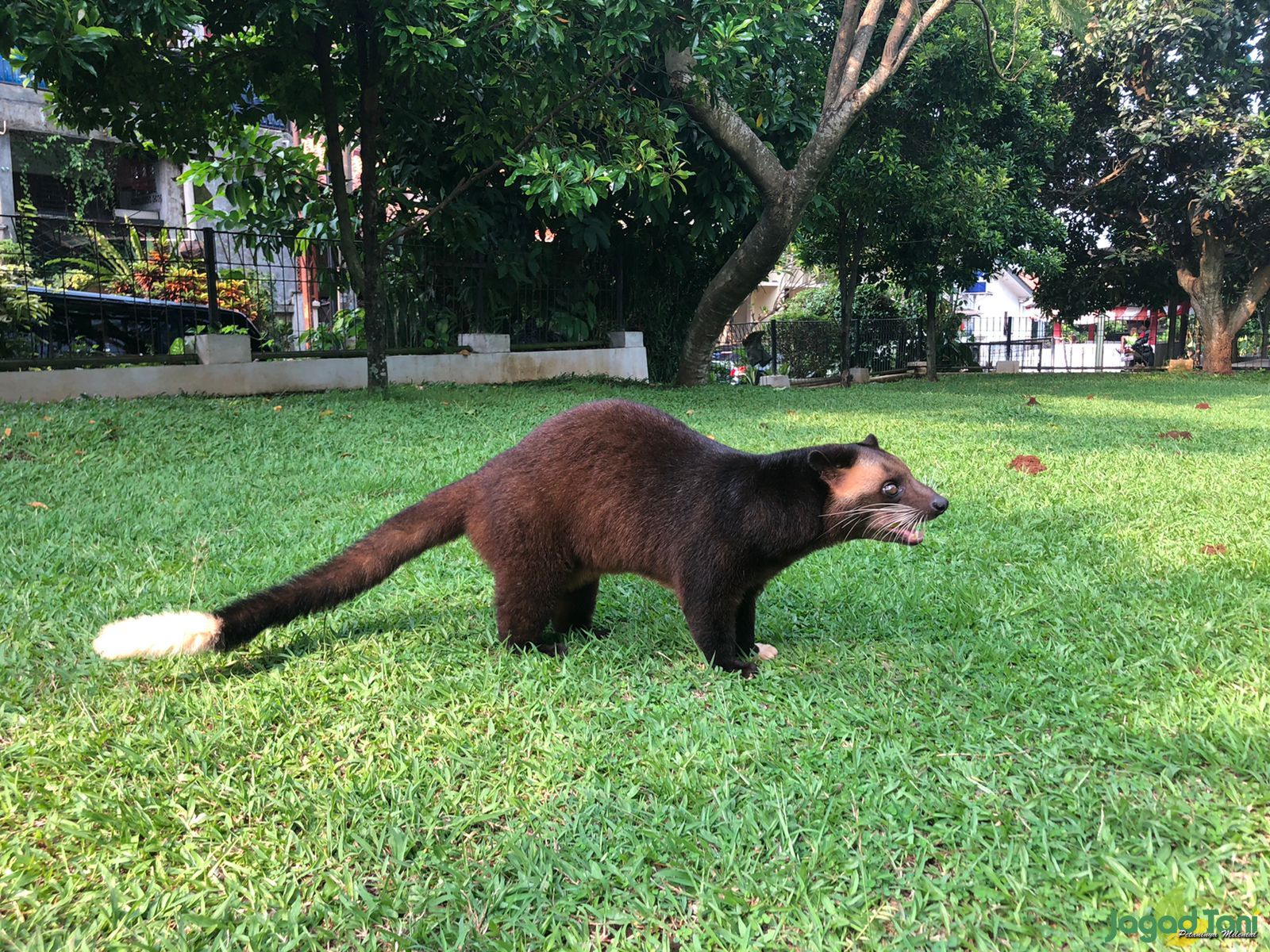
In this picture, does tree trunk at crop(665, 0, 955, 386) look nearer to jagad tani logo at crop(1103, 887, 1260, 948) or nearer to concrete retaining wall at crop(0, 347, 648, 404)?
concrete retaining wall at crop(0, 347, 648, 404)

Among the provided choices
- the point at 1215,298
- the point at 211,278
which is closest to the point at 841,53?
the point at 211,278

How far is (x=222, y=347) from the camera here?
36.1 ft

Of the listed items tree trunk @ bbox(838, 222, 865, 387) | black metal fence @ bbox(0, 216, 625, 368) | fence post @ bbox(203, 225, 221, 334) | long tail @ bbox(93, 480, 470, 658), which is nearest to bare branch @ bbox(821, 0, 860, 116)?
black metal fence @ bbox(0, 216, 625, 368)

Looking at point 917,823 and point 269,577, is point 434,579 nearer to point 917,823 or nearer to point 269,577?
point 269,577

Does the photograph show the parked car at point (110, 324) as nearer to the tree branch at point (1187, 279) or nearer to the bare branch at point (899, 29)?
the bare branch at point (899, 29)

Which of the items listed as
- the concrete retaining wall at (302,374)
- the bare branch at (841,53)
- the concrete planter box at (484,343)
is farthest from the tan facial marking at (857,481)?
the concrete planter box at (484,343)

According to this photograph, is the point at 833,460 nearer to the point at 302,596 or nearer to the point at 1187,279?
the point at 302,596

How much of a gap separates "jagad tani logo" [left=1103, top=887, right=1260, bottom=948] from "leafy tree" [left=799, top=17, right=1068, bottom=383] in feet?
47.3

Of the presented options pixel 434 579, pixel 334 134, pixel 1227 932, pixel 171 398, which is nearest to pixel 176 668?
pixel 434 579

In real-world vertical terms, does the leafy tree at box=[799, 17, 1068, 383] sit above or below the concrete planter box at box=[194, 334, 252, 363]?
above

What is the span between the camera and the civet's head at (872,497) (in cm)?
311

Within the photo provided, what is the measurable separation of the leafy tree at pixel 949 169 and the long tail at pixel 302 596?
1320 centimetres

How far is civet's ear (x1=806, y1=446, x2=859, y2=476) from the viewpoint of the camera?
3.13 metres

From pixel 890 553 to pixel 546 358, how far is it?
10329 mm
